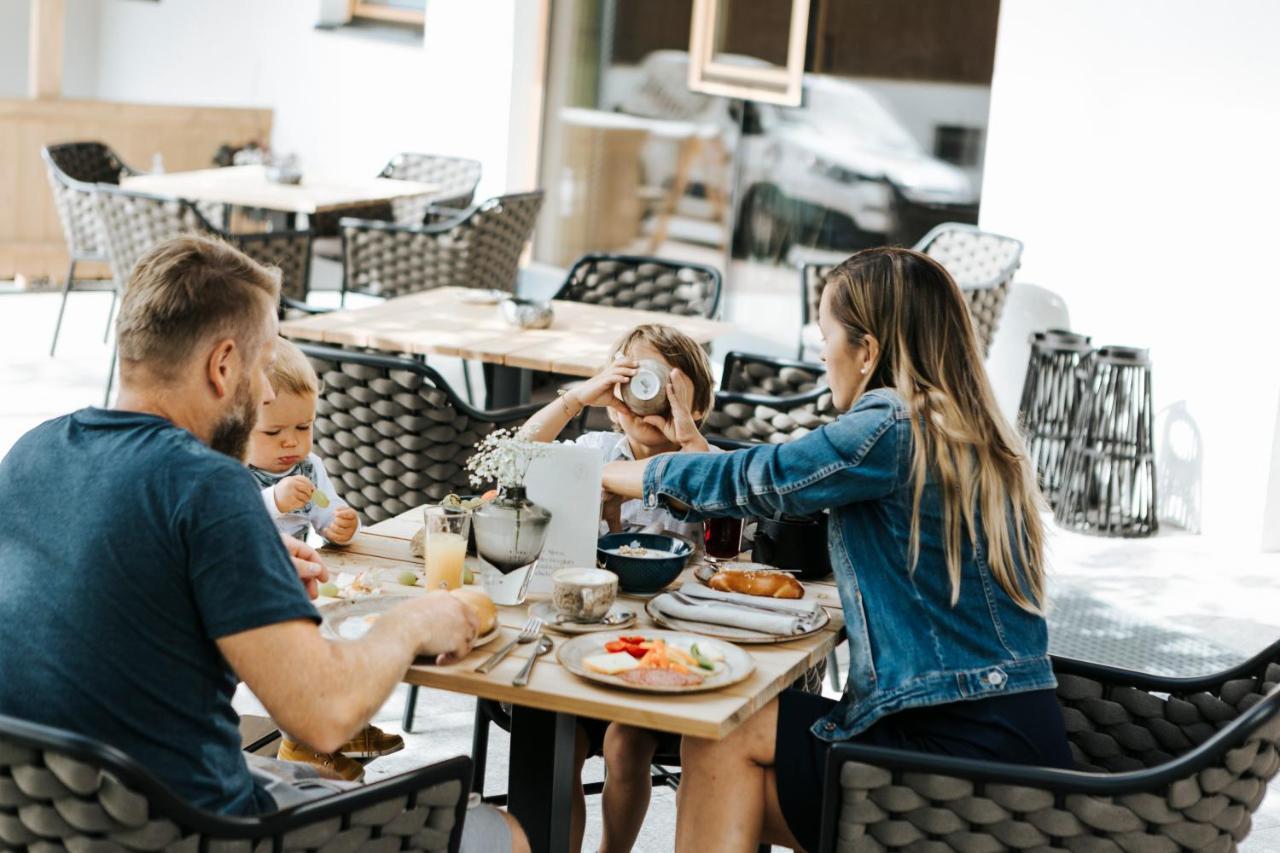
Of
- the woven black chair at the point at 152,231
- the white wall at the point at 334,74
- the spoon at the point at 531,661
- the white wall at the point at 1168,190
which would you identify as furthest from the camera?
the white wall at the point at 334,74

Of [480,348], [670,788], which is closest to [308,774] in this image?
[670,788]

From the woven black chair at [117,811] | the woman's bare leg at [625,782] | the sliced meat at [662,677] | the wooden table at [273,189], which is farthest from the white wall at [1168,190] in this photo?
the woven black chair at [117,811]

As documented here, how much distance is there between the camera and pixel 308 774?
6.88 ft

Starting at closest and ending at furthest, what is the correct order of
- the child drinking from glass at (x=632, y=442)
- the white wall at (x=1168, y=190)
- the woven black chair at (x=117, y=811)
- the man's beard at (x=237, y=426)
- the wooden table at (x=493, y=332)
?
1. the woven black chair at (x=117, y=811)
2. the man's beard at (x=237, y=426)
3. the child drinking from glass at (x=632, y=442)
4. the wooden table at (x=493, y=332)
5. the white wall at (x=1168, y=190)

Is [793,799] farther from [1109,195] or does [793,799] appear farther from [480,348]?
[1109,195]

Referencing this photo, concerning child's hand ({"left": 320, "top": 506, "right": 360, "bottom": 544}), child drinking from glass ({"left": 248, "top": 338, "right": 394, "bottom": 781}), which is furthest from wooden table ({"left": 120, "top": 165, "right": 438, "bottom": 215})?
child's hand ({"left": 320, "top": 506, "right": 360, "bottom": 544})

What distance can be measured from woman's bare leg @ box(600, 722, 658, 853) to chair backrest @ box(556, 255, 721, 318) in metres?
2.95

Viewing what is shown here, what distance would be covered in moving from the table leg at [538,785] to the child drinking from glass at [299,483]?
1.33 feet

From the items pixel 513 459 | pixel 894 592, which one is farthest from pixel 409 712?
Result: pixel 894 592

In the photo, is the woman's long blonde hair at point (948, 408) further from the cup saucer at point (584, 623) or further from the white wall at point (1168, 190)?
the white wall at point (1168, 190)

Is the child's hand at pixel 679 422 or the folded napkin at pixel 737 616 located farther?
the child's hand at pixel 679 422

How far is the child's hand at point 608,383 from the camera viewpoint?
2.70 m

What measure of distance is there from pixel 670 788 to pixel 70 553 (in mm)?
1858

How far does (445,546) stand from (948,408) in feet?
2.42
